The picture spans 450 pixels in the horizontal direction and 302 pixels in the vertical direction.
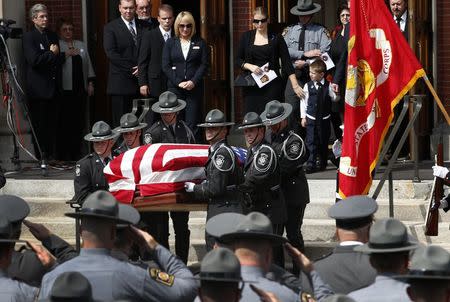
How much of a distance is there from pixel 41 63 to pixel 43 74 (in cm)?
16

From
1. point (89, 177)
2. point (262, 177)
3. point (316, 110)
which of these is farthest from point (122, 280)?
point (316, 110)

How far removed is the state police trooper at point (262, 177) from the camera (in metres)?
12.4

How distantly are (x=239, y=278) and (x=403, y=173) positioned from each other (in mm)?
9907

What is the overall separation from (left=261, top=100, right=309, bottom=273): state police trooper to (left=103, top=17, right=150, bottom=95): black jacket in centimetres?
392

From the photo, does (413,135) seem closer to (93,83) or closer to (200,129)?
(200,129)

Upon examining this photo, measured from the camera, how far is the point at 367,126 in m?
12.8

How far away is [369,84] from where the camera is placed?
12.9 metres

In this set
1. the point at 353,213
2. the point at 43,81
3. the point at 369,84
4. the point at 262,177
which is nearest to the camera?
the point at 353,213

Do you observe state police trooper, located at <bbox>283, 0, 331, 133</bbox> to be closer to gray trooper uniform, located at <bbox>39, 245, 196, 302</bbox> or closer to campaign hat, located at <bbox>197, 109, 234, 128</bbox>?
campaign hat, located at <bbox>197, 109, 234, 128</bbox>

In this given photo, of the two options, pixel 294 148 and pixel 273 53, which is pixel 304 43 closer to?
pixel 273 53

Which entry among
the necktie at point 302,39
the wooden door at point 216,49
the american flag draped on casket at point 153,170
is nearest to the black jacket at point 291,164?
the american flag draped on casket at point 153,170

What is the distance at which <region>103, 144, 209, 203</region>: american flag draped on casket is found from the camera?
41.1 ft

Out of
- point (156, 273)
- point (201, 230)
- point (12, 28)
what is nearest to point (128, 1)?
point (12, 28)

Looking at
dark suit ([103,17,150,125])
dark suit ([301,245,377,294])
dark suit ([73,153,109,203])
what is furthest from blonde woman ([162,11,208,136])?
dark suit ([301,245,377,294])
